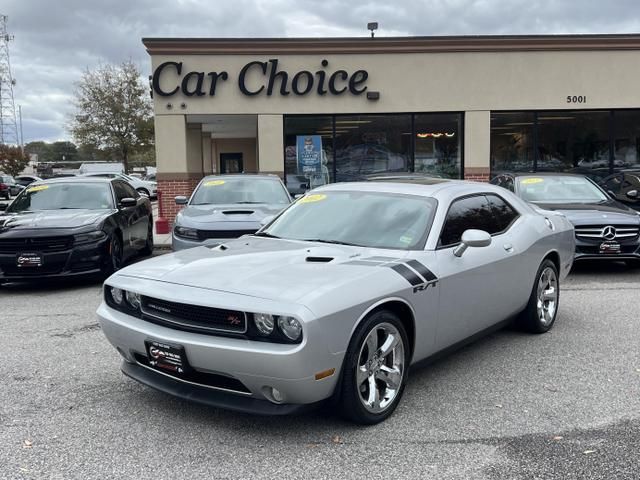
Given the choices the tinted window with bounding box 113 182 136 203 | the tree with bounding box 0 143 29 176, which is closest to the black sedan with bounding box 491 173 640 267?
the tinted window with bounding box 113 182 136 203

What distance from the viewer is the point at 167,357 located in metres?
3.52

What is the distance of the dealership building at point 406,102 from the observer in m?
15.0

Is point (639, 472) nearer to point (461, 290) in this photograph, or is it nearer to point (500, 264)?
point (461, 290)

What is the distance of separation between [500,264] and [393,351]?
1.53 meters

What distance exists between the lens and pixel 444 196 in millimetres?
4750

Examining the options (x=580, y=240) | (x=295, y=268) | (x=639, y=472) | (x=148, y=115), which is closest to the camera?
(x=639, y=472)

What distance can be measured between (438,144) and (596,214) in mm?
7534

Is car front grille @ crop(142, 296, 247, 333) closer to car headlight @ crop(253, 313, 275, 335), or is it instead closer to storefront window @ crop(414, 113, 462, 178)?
car headlight @ crop(253, 313, 275, 335)

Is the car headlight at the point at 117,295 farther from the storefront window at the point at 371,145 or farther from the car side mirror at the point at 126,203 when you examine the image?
the storefront window at the point at 371,145

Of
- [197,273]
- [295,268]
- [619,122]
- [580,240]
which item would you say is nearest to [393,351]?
[295,268]

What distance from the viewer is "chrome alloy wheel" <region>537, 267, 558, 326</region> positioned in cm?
570

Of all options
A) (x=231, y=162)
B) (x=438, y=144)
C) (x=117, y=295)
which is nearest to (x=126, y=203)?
(x=117, y=295)

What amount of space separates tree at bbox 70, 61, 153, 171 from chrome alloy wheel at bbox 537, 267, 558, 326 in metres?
32.8

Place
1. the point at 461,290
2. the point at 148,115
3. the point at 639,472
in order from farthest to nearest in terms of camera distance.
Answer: the point at 148,115, the point at 461,290, the point at 639,472
